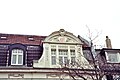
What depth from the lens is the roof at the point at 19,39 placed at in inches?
954

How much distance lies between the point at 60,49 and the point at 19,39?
4.50 m

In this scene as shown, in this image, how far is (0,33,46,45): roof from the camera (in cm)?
2422

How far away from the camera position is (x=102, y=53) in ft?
81.7

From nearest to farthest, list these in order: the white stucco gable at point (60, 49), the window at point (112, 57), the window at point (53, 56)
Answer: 1. the white stucco gable at point (60, 49)
2. the window at point (53, 56)
3. the window at point (112, 57)

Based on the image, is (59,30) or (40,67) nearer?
(40,67)

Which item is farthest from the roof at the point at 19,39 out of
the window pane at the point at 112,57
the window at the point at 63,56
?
the window pane at the point at 112,57

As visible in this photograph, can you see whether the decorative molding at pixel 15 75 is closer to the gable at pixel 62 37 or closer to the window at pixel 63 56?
the window at pixel 63 56

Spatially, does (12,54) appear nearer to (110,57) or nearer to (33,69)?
(33,69)

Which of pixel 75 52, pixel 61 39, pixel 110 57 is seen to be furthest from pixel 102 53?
pixel 61 39

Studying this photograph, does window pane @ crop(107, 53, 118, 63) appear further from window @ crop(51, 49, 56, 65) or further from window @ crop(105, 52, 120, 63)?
window @ crop(51, 49, 56, 65)

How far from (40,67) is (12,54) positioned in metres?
3.00

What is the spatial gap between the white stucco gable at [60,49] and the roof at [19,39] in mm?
1715

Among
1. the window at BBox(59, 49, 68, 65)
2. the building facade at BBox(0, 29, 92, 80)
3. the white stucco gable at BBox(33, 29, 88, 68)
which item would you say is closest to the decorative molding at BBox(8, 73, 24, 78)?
the building facade at BBox(0, 29, 92, 80)

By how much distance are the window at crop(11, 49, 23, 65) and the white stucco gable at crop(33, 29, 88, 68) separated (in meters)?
1.87
